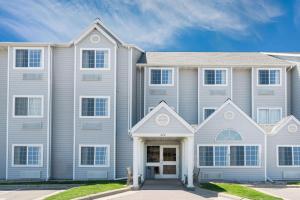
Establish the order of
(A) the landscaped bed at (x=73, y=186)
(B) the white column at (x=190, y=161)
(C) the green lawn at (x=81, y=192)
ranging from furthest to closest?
(B) the white column at (x=190, y=161), (A) the landscaped bed at (x=73, y=186), (C) the green lawn at (x=81, y=192)

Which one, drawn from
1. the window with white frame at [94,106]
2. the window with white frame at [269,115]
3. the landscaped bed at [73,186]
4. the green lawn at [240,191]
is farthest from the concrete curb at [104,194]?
the window with white frame at [269,115]

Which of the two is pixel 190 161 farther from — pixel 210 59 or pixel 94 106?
pixel 210 59

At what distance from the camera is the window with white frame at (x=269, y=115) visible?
2852cm

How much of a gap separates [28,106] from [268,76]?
17.6m

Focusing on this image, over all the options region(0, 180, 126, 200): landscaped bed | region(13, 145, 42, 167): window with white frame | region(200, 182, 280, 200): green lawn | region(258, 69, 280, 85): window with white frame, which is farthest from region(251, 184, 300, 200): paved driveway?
region(13, 145, 42, 167): window with white frame

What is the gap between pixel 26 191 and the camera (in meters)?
21.3

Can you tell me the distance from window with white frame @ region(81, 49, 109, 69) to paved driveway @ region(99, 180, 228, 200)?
9.26 meters

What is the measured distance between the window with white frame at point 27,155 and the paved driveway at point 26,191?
10.9 ft

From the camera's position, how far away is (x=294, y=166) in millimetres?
25703

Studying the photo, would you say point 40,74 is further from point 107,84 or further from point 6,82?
point 107,84

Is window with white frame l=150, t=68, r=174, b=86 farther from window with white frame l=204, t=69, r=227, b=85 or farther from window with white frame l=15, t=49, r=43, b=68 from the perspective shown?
window with white frame l=15, t=49, r=43, b=68

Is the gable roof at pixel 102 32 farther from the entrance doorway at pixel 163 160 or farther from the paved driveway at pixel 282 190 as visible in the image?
the paved driveway at pixel 282 190

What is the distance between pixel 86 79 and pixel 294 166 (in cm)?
1532

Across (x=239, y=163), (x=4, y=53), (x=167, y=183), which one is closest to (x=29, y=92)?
(x=4, y=53)
